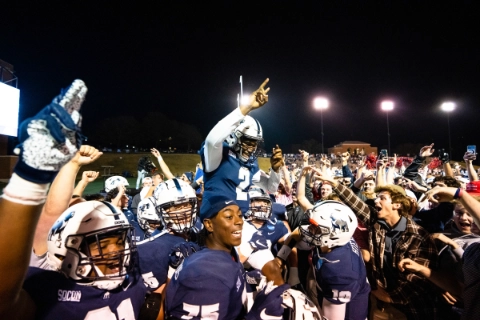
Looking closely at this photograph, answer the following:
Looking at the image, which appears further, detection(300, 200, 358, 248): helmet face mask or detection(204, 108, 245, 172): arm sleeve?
detection(300, 200, 358, 248): helmet face mask

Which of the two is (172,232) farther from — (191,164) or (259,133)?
(191,164)

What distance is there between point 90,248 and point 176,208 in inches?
46.2

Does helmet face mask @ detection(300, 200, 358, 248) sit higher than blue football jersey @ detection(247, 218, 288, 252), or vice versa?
helmet face mask @ detection(300, 200, 358, 248)

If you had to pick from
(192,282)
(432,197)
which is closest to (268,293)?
(192,282)

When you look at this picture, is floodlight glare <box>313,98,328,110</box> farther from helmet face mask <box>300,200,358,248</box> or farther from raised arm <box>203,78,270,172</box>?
raised arm <box>203,78,270,172</box>

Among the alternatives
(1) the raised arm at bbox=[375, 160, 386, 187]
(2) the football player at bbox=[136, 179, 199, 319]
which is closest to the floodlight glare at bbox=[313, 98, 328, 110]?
(1) the raised arm at bbox=[375, 160, 386, 187]

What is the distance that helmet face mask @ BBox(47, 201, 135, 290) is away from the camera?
1967 mm

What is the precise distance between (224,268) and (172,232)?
1120 millimetres

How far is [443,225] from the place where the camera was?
16.5 feet

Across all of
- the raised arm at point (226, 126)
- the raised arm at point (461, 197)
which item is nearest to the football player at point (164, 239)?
the raised arm at point (226, 126)

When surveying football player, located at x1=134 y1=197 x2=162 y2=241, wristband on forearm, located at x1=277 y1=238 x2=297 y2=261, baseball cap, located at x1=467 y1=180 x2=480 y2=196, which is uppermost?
baseball cap, located at x1=467 y1=180 x2=480 y2=196

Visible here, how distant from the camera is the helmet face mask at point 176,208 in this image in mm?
3104

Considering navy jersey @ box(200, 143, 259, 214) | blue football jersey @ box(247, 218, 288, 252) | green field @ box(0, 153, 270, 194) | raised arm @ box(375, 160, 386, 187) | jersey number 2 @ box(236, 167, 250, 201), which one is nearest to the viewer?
navy jersey @ box(200, 143, 259, 214)

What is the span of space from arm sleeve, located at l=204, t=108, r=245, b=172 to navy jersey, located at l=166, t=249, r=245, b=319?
1319 millimetres
